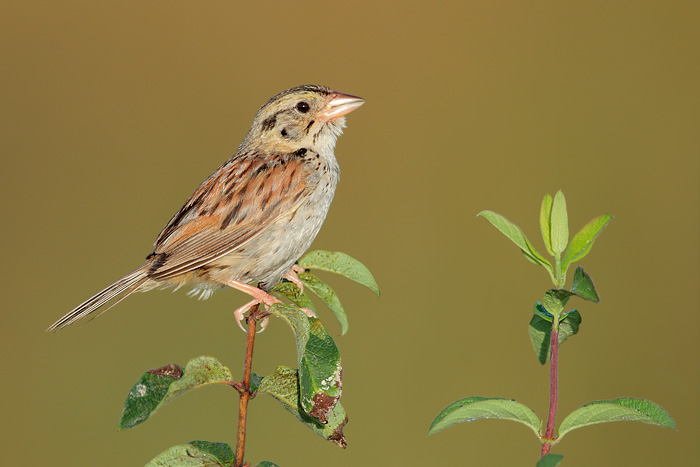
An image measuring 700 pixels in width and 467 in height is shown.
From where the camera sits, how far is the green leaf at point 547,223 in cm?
114

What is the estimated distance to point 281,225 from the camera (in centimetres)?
228

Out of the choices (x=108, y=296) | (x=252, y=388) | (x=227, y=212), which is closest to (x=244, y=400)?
(x=252, y=388)

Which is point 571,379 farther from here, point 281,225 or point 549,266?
point 549,266

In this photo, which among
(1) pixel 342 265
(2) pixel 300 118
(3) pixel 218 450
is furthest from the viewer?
(2) pixel 300 118

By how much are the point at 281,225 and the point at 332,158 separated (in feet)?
1.40

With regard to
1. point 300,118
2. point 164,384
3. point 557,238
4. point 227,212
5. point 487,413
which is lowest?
point 164,384

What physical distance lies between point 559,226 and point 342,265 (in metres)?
0.66

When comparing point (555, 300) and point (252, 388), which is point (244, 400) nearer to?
point (252, 388)

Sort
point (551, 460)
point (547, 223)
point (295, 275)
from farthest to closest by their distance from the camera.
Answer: point (295, 275) < point (547, 223) < point (551, 460)

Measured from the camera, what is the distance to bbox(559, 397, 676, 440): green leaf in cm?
96

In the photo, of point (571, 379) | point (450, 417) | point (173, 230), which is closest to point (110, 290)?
point (173, 230)

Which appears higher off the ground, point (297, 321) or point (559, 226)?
point (559, 226)

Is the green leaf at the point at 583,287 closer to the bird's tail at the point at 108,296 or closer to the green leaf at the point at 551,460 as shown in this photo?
the green leaf at the point at 551,460

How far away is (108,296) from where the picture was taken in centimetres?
207
